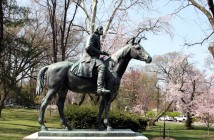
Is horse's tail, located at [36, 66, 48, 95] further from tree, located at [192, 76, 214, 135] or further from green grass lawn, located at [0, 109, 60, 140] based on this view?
tree, located at [192, 76, 214, 135]

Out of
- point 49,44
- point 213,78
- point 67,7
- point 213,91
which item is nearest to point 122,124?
point 67,7

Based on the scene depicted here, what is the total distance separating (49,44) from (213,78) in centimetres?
1815

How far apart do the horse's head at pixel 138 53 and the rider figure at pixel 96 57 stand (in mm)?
713

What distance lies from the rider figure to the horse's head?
713 mm

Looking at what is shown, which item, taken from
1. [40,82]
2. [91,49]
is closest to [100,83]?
[91,49]

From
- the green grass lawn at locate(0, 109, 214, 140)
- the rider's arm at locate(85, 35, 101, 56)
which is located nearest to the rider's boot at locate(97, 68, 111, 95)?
the rider's arm at locate(85, 35, 101, 56)

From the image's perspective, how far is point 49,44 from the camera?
29.5 m

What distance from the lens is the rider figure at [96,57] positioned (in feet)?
22.7

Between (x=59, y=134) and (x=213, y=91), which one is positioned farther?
(x=213, y=91)

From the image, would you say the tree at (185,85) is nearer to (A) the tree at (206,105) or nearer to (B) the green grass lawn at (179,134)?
(A) the tree at (206,105)

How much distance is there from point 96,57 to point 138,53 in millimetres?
925

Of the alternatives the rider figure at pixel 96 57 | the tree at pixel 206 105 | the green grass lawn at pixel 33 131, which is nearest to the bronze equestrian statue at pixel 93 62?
the rider figure at pixel 96 57

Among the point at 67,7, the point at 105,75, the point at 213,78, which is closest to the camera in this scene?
the point at 105,75

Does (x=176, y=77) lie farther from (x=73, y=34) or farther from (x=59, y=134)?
(x=59, y=134)
